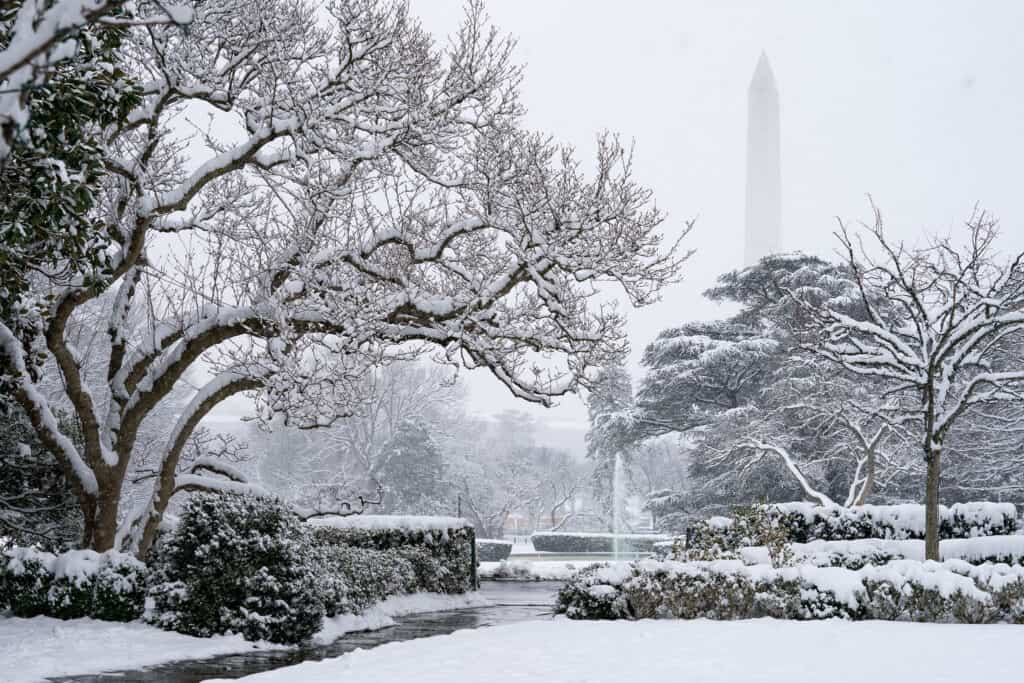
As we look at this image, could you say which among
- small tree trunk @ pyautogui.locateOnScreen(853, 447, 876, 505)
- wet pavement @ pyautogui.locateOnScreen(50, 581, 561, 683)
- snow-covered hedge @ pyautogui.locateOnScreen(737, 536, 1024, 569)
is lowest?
wet pavement @ pyautogui.locateOnScreen(50, 581, 561, 683)

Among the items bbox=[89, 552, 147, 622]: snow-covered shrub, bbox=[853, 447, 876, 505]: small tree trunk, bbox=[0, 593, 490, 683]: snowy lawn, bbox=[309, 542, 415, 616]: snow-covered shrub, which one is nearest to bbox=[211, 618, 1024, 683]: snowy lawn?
bbox=[0, 593, 490, 683]: snowy lawn

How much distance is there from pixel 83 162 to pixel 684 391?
28.8 meters

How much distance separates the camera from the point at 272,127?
13531mm

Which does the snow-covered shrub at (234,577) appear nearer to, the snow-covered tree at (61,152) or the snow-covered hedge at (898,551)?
the snow-covered tree at (61,152)

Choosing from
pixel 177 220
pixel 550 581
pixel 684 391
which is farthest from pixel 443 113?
pixel 684 391

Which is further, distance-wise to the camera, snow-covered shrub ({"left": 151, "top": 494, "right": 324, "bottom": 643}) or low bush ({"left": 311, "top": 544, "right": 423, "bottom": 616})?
low bush ({"left": 311, "top": 544, "right": 423, "bottom": 616})

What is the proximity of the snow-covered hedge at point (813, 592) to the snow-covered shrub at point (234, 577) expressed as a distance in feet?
13.0

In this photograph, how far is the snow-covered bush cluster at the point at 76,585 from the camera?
42.4 ft

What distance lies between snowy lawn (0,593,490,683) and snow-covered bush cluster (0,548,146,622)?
182mm

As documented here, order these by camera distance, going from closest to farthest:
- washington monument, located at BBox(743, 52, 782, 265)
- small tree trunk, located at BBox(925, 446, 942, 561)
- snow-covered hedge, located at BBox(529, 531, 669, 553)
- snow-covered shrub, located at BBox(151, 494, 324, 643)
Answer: snow-covered shrub, located at BBox(151, 494, 324, 643) < small tree trunk, located at BBox(925, 446, 942, 561) < snow-covered hedge, located at BBox(529, 531, 669, 553) < washington monument, located at BBox(743, 52, 782, 265)

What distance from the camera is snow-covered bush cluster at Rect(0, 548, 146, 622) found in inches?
509

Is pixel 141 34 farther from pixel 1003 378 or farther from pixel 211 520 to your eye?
pixel 1003 378

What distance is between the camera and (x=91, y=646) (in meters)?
11.2

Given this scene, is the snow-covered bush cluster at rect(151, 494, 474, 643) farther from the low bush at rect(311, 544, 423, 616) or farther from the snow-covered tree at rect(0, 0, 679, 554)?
Answer: the snow-covered tree at rect(0, 0, 679, 554)
